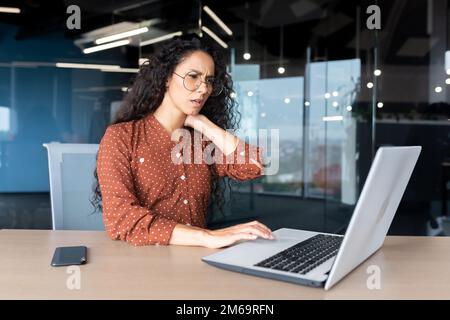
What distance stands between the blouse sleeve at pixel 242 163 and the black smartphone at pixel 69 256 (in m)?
0.70

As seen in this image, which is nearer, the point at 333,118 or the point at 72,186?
the point at 72,186

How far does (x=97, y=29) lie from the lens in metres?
4.40

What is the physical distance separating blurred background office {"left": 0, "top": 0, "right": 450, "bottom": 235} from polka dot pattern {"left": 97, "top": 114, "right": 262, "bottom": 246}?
2485 mm

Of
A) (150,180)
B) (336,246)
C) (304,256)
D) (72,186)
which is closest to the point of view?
(304,256)

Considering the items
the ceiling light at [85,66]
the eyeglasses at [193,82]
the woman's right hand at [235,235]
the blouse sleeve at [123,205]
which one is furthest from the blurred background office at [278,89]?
the woman's right hand at [235,235]

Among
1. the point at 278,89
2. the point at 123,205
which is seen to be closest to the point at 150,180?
the point at 123,205

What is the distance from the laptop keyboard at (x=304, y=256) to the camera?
0.98 metres

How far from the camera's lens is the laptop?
0.84 metres

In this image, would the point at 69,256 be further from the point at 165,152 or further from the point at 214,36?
the point at 214,36

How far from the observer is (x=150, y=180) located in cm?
152

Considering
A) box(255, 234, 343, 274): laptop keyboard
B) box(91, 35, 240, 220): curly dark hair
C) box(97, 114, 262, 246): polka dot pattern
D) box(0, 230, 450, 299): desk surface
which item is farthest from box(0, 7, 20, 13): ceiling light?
box(255, 234, 343, 274): laptop keyboard

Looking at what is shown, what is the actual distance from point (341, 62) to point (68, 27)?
8.87 ft

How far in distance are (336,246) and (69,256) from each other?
676 mm

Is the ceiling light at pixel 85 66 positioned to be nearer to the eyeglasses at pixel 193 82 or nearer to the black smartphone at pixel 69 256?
the eyeglasses at pixel 193 82
